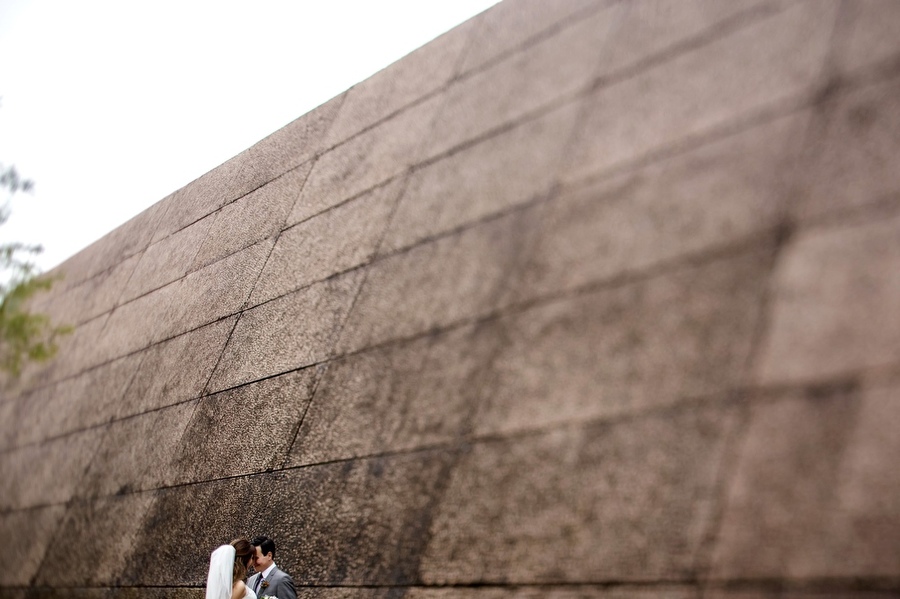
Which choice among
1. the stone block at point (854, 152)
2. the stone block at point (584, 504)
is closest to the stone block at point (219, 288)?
the stone block at point (584, 504)

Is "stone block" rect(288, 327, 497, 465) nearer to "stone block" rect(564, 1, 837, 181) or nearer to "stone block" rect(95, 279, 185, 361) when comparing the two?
"stone block" rect(564, 1, 837, 181)

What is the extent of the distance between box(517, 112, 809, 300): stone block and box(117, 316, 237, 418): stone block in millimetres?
5156

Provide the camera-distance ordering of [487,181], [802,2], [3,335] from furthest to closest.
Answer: [3,335] → [487,181] → [802,2]

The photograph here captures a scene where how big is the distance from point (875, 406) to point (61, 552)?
10.8 meters

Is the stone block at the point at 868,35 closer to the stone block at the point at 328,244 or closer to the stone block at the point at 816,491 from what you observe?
the stone block at the point at 816,491

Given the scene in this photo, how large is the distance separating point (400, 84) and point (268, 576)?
5500mm

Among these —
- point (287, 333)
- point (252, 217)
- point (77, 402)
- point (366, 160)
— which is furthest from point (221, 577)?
point (77, 402)

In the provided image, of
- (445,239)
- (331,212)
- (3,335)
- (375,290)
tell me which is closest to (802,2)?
(445,239)

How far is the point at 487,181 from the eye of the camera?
23.2 ft

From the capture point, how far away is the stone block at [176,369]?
9.90 metres

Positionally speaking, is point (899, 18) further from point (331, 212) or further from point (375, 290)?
point (331, 212)

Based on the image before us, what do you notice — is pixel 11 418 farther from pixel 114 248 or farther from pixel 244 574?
pixel 244 574

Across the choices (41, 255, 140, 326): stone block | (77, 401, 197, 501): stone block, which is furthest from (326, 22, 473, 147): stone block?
(41, 255, 140, 326): stone block

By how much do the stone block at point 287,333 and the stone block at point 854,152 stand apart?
4.48 meters
